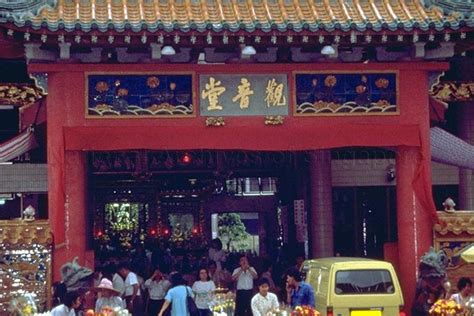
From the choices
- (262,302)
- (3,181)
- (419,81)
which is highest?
(419,81)

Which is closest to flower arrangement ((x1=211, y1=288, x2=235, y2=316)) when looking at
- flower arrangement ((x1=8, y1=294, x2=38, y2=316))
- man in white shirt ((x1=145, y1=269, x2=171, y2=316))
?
man in white shirt ((x1=145, y1=269, x2=171, y2=316))

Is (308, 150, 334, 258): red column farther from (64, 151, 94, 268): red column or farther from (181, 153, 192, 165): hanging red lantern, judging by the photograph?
(64, 151, 94, 268): red column

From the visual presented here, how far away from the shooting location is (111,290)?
15.0 m

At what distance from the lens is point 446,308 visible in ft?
46.3

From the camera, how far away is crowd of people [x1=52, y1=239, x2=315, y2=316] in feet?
49.0

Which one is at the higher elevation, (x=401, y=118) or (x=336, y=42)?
(x=336, y=42)

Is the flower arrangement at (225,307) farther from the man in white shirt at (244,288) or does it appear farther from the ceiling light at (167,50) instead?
the ceiling light at (167,50)

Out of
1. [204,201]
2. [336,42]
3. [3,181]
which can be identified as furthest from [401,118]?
[204,201]

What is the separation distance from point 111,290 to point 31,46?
4755mm

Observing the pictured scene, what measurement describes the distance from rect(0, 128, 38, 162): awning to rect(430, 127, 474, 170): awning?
8117 mm

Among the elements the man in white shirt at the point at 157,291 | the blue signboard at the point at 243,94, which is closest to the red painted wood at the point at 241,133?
the blue signboard at the point at 243,94

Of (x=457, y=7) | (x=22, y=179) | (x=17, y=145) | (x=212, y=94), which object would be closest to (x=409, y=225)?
(x=457, y=7)

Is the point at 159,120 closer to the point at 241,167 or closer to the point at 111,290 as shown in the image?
the point at 111,290

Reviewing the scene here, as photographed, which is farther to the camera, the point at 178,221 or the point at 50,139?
the point at 178,221
